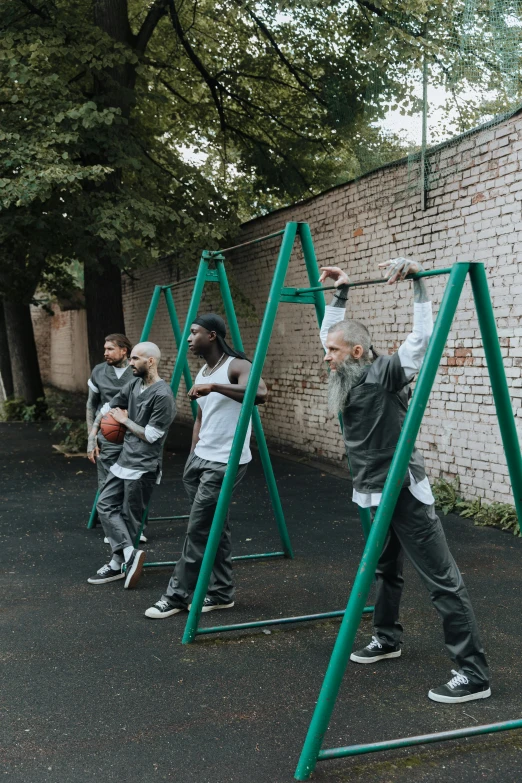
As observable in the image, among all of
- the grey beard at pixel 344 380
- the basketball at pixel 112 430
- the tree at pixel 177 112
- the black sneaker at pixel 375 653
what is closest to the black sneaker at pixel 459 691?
the black sneaker at pixel 375 653

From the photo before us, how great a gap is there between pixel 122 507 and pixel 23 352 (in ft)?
40.3

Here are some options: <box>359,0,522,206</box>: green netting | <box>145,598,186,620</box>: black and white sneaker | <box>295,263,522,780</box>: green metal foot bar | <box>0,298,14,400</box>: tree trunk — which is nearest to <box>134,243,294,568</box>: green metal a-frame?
<box>145,598,186,620</box>: black and white sneaker

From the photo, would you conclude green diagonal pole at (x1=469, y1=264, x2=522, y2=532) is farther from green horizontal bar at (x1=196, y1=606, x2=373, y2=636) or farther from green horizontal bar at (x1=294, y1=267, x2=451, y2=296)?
green horizontal bar at (x1=196, y1=606, x2=373, y2=636)

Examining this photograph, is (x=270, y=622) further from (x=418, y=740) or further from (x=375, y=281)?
(x=375, y=281)

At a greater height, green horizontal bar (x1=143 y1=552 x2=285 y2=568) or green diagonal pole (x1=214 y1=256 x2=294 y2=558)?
green diagonal pole (x1=214 y1=256 x2=294 y2=558)

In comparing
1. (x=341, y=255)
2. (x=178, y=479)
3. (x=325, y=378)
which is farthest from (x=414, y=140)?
(x=178, y=479)

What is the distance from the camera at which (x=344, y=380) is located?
3.72 metres

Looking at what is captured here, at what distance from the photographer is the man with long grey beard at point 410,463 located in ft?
11.5

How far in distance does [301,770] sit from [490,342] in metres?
1.86

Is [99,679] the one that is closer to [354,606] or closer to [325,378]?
[354,606]

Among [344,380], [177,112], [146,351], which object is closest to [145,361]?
[146,351]

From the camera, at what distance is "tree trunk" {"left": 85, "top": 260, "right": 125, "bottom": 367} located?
12.0m

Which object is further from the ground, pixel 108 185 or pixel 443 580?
pixel 108 185

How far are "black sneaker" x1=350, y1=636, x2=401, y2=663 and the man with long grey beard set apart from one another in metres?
0.34
